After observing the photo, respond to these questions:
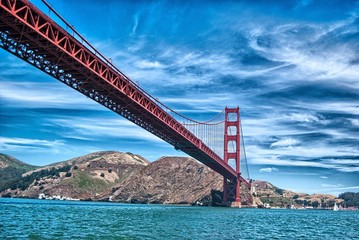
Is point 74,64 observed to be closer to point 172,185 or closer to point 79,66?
point 79,66

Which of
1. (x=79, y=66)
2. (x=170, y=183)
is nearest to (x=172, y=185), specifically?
(x=170, y=183)

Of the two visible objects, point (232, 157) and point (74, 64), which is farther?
point (232, 157)

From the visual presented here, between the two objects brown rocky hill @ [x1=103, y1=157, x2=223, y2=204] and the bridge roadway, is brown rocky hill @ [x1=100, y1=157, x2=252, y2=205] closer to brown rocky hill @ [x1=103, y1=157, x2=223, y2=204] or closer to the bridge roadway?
brown rocky hill @ [x1=103, y1=157, x2=223, y2=204]

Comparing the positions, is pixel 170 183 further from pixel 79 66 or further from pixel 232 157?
pixel 79 66

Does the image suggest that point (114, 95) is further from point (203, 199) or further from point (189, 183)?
point (189, 183)

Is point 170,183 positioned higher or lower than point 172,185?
higher

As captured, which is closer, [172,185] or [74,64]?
[74,64]

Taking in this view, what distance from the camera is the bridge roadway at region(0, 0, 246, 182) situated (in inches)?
1363

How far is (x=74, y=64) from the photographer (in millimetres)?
44500

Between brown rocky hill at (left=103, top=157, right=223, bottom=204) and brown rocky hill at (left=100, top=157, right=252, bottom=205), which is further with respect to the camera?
brown rocky hill at (left=103, top=157, right=223, bottom=204)

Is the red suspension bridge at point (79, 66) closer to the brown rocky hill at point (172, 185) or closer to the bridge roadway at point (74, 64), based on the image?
the bridge roadway at point (74, 64)

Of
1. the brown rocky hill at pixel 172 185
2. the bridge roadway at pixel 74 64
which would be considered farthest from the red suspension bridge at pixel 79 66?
the brown rocky hill at pixel 172 185

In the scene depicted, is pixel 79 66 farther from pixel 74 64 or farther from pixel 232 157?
pixel 232 157

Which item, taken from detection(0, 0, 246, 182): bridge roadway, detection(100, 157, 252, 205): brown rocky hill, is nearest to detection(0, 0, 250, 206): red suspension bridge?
detection(0, 0, 246, 182): bridge roadway
